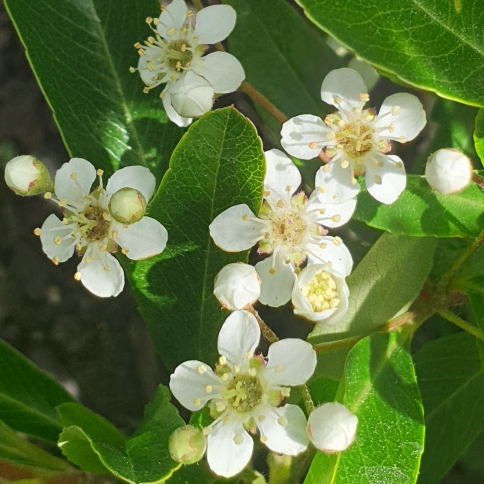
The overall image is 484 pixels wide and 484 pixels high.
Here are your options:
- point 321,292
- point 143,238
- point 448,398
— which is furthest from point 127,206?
point 448,398

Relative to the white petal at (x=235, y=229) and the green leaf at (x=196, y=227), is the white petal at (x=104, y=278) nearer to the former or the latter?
the green leaf at (x=196, y=227)

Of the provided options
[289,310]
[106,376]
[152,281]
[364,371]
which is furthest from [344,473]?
[106,376]

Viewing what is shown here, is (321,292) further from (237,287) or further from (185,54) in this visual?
(185,54)

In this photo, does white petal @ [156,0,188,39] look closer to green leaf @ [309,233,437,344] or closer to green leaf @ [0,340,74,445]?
green leaf @ [309,233,437,344]

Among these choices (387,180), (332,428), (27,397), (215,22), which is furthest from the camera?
(27,397)

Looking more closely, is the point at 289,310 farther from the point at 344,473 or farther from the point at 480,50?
the point at 480,50

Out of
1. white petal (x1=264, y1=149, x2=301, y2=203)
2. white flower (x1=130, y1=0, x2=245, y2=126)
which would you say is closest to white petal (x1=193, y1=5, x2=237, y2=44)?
white flower (x1=130, y1=0, x2=245, y2=126)
